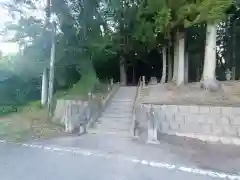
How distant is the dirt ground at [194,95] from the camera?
10406 mm

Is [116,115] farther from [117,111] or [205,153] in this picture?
[205,153]

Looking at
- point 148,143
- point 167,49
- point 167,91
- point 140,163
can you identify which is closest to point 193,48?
point 167,49

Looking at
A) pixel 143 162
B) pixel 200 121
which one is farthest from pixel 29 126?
pixel 200 121

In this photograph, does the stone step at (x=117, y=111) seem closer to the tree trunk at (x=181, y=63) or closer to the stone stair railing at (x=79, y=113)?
the stone stair railing at (x=79, y=113)

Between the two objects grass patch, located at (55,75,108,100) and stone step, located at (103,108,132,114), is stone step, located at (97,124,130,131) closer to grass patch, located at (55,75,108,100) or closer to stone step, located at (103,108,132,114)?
stone step, located at (103,108,132,114)

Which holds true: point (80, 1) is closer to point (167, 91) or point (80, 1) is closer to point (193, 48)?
point (167, 91)

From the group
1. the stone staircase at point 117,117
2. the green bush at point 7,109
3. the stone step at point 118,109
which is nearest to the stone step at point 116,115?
the stone staircase at point 117,117

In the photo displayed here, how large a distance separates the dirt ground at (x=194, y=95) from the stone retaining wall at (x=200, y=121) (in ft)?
1.72

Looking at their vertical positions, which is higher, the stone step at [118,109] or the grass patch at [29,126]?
the stone step at [118,109]

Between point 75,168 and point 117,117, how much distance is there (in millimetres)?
5492

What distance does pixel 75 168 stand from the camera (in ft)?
20.3

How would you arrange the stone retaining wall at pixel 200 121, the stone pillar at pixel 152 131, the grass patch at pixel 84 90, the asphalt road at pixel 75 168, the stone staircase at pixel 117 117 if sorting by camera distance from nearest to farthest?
1. the asphalt road at pixel 75 168
2. the stone retaining wall at pixel 200 121
3. the stone pillar at pixel 152 131
4. the stone staircase at pixel 117 117
5. the grass patch at pixel 84 90

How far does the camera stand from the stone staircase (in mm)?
10672

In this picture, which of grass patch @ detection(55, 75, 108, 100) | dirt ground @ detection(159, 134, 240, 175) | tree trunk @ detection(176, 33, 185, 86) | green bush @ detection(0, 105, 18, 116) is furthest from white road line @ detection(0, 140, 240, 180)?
tree trunk @ detection(176, 33, 185, 86)
